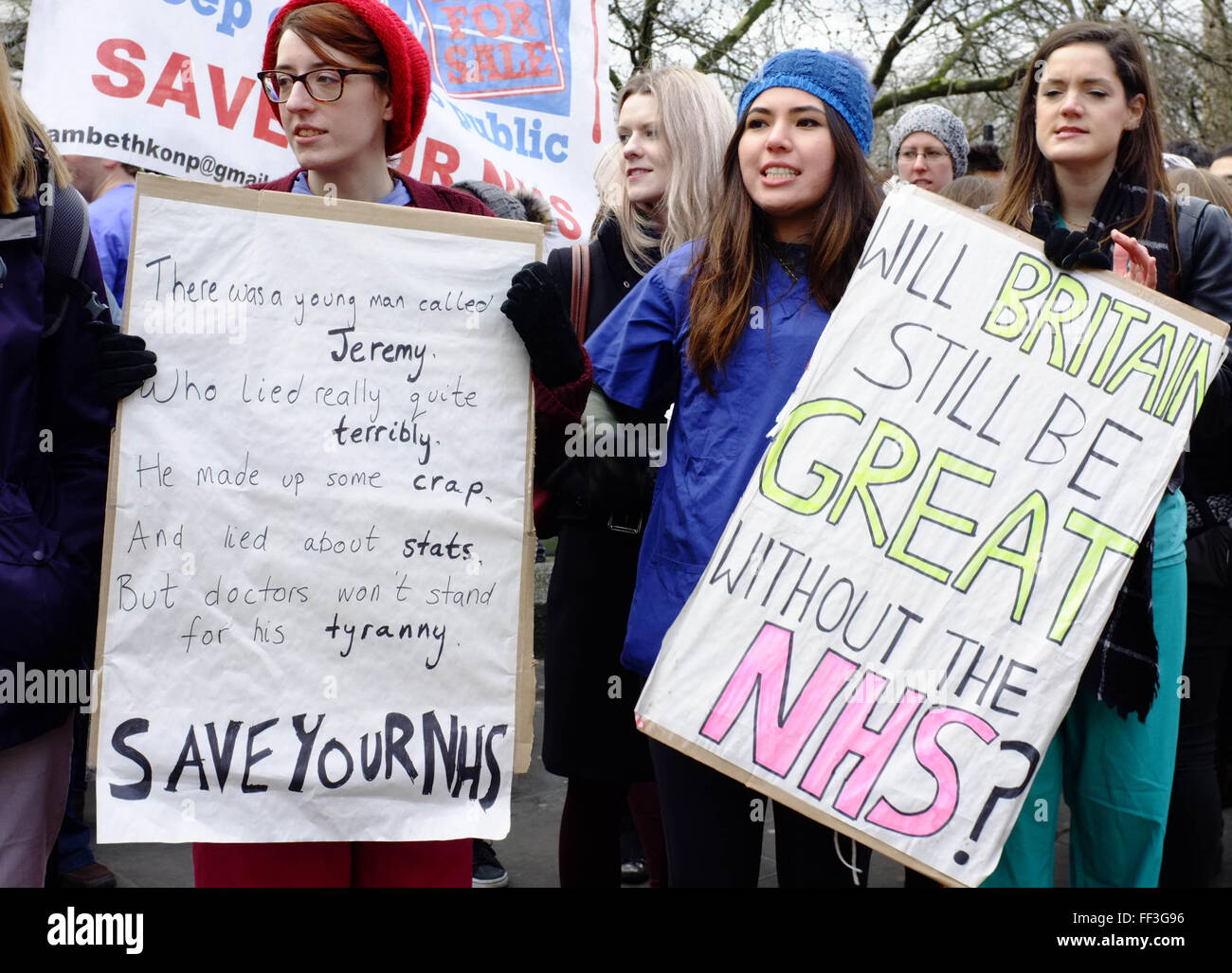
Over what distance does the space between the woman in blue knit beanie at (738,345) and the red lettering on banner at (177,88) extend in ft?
6.86

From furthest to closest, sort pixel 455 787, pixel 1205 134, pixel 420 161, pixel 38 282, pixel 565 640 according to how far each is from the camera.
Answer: pixel 1205 134
pixel 420 161
pixel 565 640
pixel 455 787
pixel 38 282

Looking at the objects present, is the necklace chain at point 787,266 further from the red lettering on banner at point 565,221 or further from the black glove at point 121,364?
the red lettering on banner at point 565,221

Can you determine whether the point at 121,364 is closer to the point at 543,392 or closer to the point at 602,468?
the point at 543,392

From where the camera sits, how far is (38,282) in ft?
6.89

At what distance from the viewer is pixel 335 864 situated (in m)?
2.29

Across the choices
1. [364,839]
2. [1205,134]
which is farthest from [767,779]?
[1205,134]

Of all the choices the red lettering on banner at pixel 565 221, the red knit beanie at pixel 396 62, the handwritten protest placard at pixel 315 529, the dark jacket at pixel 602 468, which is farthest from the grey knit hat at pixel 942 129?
the handwritten protest placard at pixel 315 529

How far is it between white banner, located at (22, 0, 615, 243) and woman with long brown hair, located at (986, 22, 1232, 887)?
7.25ft

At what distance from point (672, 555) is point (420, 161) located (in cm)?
254

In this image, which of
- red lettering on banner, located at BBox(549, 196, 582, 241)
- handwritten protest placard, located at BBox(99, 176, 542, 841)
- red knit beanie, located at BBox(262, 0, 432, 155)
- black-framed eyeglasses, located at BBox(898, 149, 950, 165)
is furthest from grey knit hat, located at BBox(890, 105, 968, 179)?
handwritten protest placard, located at BBox(99, 176, 542, 841)

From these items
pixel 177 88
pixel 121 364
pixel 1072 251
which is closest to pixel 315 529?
pixel 121 364

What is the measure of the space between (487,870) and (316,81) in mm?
2342

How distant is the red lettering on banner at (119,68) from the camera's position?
12.4ft
